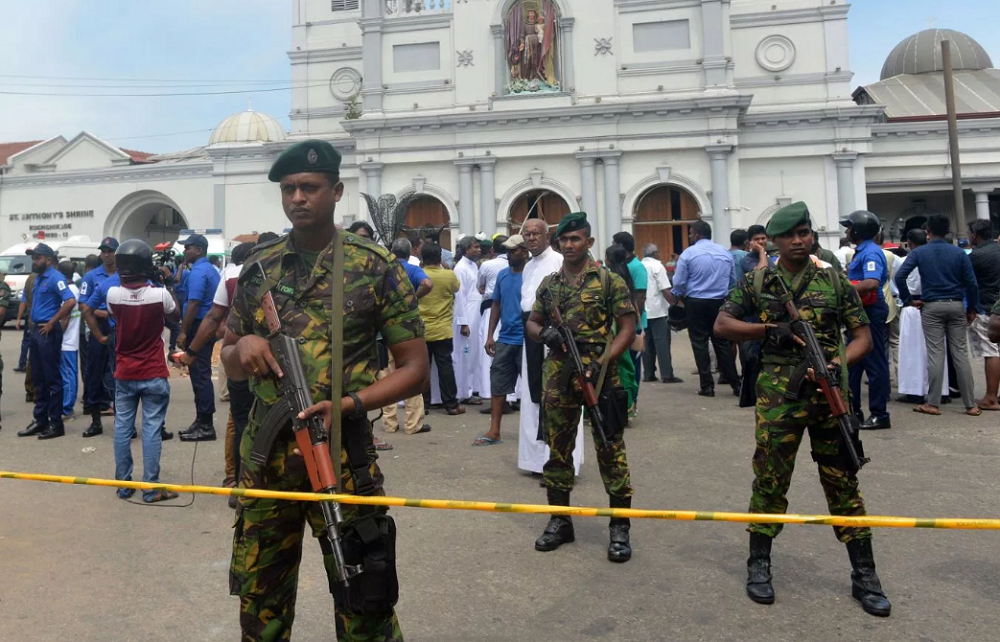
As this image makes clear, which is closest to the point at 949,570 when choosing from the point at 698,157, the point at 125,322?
the point at 125,322

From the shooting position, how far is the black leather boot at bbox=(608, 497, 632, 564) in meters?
4.37

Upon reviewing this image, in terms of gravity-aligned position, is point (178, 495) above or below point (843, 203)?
below

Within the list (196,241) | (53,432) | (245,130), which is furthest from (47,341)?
(245,130)

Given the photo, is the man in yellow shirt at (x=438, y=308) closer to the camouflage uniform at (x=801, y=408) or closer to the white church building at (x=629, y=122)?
the camouflage uniform at (x=801, y=408)

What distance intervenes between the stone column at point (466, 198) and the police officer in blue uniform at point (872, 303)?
1967 cm

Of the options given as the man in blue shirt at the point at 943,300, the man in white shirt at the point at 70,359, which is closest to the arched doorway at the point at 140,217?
the man in white shirt at the point at 70,359

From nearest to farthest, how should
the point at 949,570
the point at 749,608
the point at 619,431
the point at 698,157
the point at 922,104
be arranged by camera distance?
1. the point at 749,608
2. the point at 949,570
3. the point at 619,431
4. the point at 698,157
5. the point at 922,104

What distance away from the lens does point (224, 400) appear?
1005 centimetres

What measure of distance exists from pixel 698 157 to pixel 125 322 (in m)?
22.6

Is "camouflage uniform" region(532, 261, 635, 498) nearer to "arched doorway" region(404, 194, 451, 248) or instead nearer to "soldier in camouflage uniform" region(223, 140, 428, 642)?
"soldier in camouflage uniform" region(223, 140, 428, 642)

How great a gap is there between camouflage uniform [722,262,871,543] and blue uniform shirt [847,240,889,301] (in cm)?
350

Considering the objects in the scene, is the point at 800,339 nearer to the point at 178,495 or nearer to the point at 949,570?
the point at 949,570

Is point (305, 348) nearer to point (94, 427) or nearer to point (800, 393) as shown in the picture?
point (800, 393)

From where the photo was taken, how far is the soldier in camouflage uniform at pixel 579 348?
4590 millimetres
